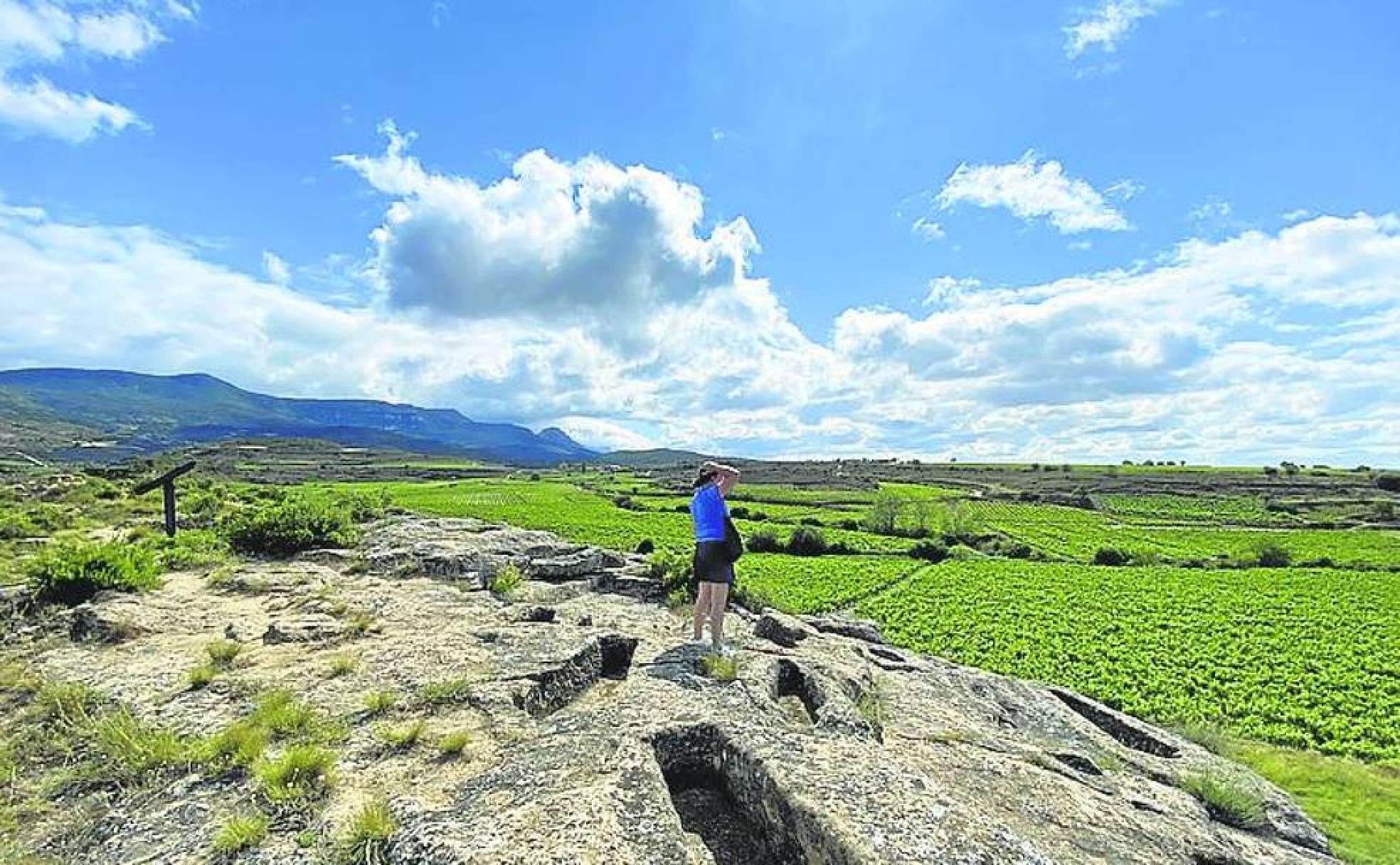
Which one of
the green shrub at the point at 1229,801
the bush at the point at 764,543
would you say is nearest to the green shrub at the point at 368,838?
the green shrub at the point at 1229,801

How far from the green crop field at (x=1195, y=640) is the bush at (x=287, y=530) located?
31329 millimetres

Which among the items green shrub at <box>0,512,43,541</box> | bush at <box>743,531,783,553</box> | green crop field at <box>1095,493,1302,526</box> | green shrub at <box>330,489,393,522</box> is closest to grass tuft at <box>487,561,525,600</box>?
green shrub at <box>330,489,393,522</box>

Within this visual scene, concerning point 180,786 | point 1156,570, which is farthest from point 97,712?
point 1156,570

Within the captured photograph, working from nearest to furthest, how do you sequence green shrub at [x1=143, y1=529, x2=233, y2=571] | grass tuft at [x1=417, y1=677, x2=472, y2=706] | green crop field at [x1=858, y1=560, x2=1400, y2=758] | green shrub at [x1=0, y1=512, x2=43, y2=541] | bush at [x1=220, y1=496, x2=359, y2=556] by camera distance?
1. grass tuft at [x1=417, y1=677, x2=472, y2=706]
2. green shrub at [x1=143, y1=529, x2=233, y2=571]
3. bush at [x1=220, y1=496, x2=359, y2=556]
4. green shrub at [x1=0, y1=512, x2=43, y2=541]
5. green crop field at [x1=858, y1=560, x2=1400, y2=758]

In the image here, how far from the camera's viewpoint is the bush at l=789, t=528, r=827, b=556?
302 ft

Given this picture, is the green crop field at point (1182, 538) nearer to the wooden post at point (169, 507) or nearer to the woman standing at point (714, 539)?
the woman standing at point (714, 539)

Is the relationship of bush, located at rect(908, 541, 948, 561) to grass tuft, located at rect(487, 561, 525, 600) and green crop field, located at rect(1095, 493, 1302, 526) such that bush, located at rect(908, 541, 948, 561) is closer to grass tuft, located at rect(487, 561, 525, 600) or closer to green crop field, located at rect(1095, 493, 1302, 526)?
green crop field, located at rect(1095, 493, 1302, 526)

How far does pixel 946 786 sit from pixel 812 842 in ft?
9.94

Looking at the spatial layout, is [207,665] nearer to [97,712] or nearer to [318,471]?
[97,712]

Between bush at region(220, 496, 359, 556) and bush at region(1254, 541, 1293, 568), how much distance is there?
337ft

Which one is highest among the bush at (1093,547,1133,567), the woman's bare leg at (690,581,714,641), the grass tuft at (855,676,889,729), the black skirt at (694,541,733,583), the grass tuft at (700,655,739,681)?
the black skirt at (694,541,733,583)

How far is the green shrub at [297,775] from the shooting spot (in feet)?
29.5

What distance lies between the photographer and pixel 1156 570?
82.8m

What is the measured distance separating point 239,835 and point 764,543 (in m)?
86.6
